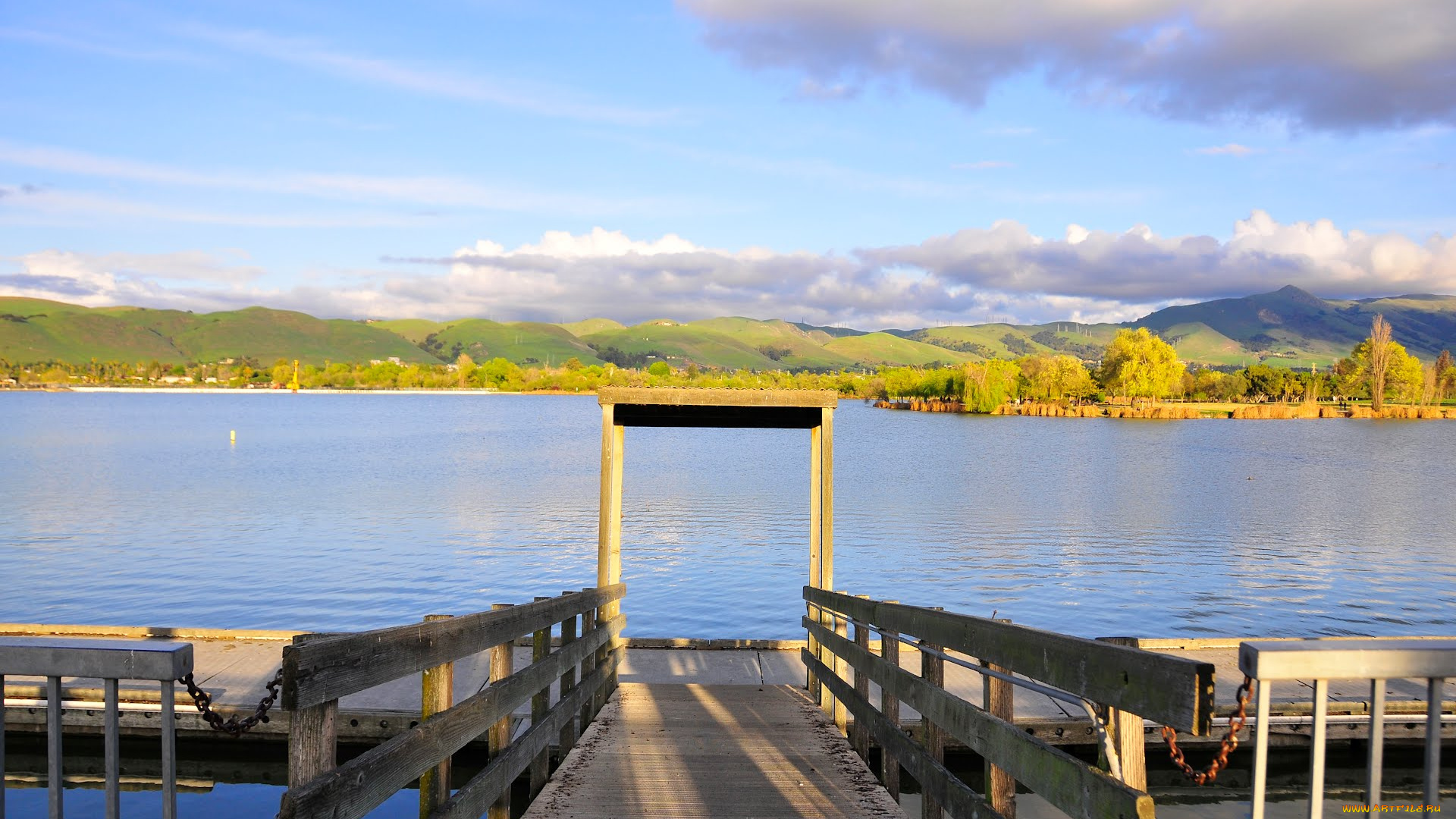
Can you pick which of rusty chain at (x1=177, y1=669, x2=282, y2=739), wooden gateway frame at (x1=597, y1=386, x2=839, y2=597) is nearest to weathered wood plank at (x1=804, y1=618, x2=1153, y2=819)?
rusty chain at (x1=177, y1=669, x2=282, y2=739)

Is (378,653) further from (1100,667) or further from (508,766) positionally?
(1100,667)

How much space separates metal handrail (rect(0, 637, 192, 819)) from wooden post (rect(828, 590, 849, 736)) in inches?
207

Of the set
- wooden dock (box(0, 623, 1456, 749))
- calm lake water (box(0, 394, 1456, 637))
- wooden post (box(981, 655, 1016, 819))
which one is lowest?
calm lake water (box(0, 394, 1456, 637))

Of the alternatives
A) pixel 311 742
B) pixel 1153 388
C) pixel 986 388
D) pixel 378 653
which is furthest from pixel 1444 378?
pixel 311 742

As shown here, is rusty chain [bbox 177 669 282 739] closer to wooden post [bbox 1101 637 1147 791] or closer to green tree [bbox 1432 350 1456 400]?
wooden post [bbox 1101 637 1147 791]

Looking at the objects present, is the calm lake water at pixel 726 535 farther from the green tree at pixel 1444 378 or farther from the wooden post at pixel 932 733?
the green tree at pixel 1444 378

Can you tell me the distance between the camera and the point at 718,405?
409 inches

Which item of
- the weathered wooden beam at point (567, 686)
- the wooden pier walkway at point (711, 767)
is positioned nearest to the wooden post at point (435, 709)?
the wooden pier walkway at point (711, 767)

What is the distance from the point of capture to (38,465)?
46.8 meters

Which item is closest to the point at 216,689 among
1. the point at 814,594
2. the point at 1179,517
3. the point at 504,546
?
the point at 814,594

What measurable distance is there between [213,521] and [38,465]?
23976 millimetres

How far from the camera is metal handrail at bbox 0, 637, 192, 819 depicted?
9.04 ft

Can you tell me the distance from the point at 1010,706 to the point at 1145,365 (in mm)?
138989

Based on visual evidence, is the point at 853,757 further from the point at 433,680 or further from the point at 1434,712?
the point at 1434,712
